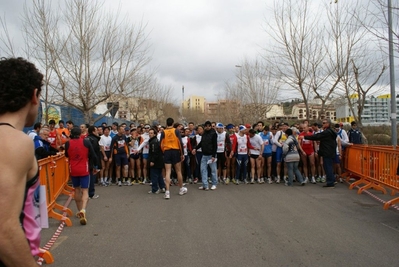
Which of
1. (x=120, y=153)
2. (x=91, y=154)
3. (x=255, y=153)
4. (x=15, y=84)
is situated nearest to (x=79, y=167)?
(x=91, y=154)

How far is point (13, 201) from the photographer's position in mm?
1671

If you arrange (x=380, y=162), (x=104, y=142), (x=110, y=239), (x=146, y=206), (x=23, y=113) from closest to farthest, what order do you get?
(x=23, y=113), (x=110, y=239), (x=146, y=206), (x=380, y=162), (x=104, y=142)

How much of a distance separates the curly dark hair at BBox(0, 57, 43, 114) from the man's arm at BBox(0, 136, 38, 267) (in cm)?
23

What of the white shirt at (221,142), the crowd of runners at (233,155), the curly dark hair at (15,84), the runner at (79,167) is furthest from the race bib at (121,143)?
the curly dark hair at (15,84)

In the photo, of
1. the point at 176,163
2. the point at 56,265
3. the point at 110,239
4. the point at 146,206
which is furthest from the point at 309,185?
the point at 56,265

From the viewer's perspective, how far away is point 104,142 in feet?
41.1

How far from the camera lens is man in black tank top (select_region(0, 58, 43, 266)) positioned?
Result: 165 cm

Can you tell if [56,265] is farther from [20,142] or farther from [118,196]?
[118,196]

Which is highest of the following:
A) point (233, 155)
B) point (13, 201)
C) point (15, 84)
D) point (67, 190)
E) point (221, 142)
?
point (15, 84)

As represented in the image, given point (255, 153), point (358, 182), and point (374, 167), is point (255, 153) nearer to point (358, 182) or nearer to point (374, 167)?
point (358, 182)

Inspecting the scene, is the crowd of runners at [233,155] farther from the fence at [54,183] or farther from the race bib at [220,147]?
the fence at [54,183]

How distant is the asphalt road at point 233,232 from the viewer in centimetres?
495

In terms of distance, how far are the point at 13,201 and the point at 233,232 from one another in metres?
4.97

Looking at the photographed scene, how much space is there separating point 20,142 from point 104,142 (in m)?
11.1
